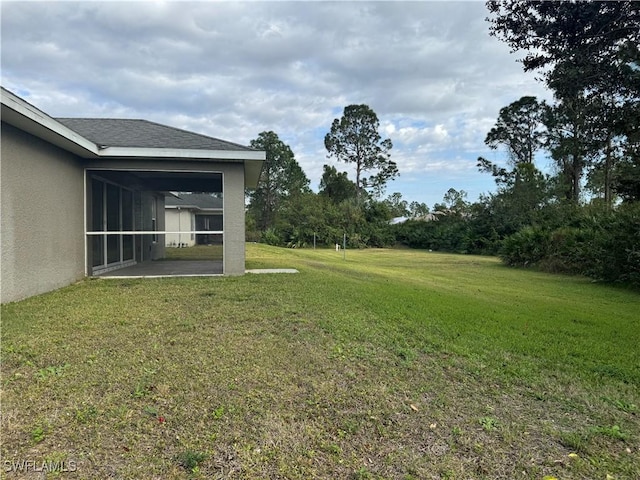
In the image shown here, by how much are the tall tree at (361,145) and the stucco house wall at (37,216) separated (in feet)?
110

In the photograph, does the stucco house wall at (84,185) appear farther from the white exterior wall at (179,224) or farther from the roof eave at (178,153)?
the white exterior wall at (179,224)

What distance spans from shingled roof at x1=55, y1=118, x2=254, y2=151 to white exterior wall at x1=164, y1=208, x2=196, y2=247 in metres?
12.4

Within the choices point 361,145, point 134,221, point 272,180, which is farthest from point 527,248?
point 361,145

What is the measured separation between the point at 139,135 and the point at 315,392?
8611 millimetres

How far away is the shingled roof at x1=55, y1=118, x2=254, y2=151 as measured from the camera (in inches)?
355

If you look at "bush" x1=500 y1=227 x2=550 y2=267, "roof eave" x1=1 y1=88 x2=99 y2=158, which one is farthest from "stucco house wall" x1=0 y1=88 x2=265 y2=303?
"bush" x1=500 y1=227 x2=550 y2=267

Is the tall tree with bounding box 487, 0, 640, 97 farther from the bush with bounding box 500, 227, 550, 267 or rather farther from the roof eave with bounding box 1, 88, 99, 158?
the bush with bounding box 500, 227, 550, 267

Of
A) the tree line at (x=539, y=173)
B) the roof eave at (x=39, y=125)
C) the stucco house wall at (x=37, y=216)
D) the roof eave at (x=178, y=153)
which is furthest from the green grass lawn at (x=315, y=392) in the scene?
the tree line at (x=539, y=173)

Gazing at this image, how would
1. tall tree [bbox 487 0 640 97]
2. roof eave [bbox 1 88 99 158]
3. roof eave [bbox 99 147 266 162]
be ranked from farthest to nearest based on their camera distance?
roof eave [bbox 99 147 266 162]
tall tree [bbox 487 0 640 97]
roof eave [bbox 1 88 99 158]

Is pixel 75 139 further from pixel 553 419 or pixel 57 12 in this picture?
pixel 553 419

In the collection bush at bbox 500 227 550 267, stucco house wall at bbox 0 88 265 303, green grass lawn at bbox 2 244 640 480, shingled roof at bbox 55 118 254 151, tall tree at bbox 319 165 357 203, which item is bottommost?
green grass lawn at bbox 2 244 640 480

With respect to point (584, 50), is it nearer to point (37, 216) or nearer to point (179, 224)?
point (37, 216)

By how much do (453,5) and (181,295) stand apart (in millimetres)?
7724

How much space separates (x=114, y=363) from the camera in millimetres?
3674
